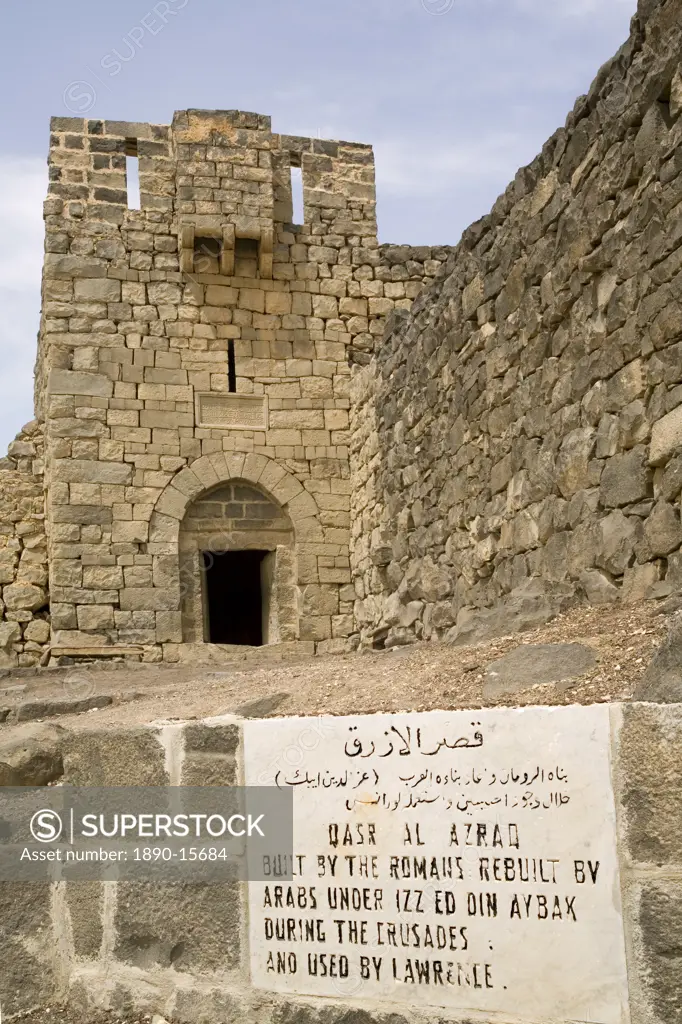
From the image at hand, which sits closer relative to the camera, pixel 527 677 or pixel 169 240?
pixel 527 677

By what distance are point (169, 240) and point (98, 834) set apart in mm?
8176

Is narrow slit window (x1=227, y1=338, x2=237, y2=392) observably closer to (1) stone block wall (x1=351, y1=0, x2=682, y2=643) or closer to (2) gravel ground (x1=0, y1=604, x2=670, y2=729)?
(1) stone block wall (x1=351, y1=0, x2=682, y2=643)

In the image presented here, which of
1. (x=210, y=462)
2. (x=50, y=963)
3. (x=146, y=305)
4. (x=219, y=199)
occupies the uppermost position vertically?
(x=219, y=199)

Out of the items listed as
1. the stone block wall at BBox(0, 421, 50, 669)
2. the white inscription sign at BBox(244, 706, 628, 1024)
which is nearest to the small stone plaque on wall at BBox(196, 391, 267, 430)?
the stone block wall at BBox(0, 421, 50, 669)

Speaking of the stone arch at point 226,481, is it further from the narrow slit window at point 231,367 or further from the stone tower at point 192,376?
the narrow slit window at point 231,367

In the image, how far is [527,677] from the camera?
159 inches

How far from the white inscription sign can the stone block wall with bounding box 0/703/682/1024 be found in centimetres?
5

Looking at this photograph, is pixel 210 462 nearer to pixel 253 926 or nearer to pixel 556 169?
pixel 556 169

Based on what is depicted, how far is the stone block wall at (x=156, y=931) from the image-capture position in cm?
350

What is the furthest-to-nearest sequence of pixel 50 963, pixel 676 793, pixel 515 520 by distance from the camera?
pixel 515 520, pixel 50 963, pixel 676 793

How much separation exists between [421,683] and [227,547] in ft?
21.2

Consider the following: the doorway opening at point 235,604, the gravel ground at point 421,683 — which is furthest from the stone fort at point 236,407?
the gravel ground at point 421,683

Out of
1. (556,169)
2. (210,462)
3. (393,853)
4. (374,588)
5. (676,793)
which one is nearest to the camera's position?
(676,793)

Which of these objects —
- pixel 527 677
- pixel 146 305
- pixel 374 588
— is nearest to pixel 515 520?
pixel 527 677
